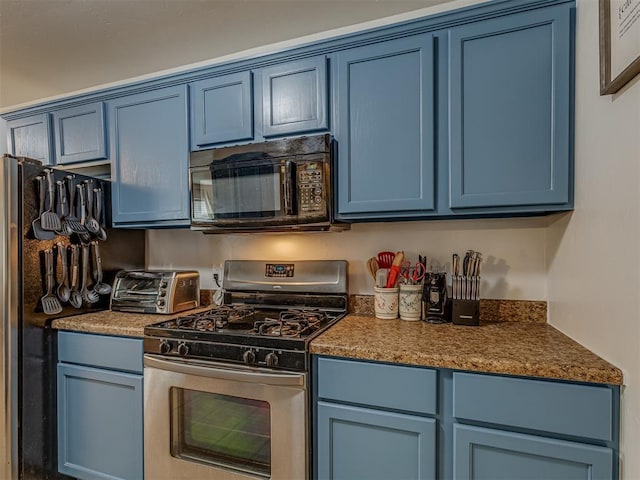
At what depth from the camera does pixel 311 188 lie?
4.99 ft

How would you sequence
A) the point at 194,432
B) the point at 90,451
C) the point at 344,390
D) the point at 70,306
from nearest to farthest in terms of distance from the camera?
the point at 344,390 < the point at 194,432 < the point at 90,451 < the point at 70,306

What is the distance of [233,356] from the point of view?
4.41ft

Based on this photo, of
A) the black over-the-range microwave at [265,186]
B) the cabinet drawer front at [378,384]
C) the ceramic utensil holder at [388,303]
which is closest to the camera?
the cabinet drawer front at [378,384]

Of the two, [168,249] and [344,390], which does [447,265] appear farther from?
[168,249]

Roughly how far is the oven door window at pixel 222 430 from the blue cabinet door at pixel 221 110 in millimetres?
1195

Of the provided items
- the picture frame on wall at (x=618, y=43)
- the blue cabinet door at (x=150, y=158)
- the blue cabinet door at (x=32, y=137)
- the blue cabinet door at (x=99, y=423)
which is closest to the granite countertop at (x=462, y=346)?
the blue cabinet door at (x=99, y=423)

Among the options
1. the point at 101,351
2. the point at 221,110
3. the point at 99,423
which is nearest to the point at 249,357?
the point at 101,351

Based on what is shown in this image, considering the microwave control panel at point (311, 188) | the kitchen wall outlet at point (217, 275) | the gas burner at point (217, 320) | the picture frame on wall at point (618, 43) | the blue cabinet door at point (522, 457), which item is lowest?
the blue cabinet door at point (522, 457)

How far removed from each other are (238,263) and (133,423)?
91cm

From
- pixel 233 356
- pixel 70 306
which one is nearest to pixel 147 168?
pixel 70 306

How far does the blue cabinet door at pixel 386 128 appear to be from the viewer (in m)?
1.41

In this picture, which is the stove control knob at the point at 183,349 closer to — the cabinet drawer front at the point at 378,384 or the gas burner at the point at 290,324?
the gas burner at the point at 290,324

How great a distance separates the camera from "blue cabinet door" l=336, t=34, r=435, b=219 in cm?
141

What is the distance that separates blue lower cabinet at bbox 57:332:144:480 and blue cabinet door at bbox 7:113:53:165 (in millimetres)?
1199
